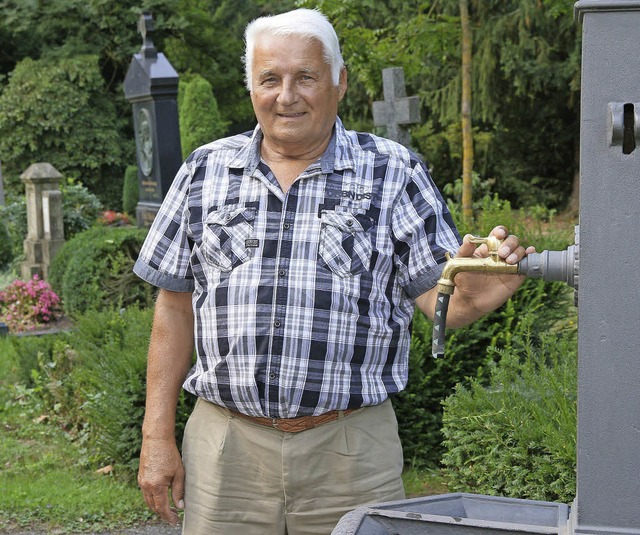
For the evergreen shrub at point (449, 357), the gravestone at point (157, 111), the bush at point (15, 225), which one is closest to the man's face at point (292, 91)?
the evergreen shrub at point (449, 357)

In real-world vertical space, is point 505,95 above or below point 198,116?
above

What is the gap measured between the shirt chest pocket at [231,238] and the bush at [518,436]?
1.44 m

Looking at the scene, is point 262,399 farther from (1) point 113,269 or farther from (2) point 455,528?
(1) point 113,269

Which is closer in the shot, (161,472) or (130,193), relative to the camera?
(161,472)

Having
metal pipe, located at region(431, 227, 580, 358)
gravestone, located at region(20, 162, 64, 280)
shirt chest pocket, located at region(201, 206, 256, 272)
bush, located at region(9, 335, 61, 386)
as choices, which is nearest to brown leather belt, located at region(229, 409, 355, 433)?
shirt chest pocket, located at region(201, 206, 256, 272)

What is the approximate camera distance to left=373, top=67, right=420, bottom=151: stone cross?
9.20 meters

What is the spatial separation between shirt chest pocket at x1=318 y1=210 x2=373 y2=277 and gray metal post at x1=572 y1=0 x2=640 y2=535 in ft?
3.31

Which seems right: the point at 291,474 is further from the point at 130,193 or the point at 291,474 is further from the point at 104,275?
the point at 130,193

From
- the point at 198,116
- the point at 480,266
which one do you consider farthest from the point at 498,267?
the point at 198,116

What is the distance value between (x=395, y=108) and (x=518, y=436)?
623cm

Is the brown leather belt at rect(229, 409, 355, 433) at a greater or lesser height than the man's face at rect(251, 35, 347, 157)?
lesser

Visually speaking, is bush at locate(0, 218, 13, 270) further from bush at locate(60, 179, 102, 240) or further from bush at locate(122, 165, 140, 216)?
bush at locate(122, 165, 140, 216)

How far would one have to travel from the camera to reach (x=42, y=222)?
11812 mm

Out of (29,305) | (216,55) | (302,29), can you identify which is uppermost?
(216,55)
